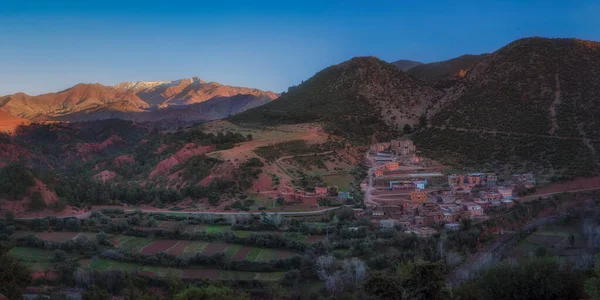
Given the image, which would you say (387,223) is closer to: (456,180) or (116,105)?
(456,180)

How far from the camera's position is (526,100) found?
46.9m

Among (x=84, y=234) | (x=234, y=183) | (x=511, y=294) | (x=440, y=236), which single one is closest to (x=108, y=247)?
(x=84, y=234)

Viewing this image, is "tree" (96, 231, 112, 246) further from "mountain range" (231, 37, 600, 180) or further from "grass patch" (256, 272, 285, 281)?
"mountain range" (231, 37, 600, 180)

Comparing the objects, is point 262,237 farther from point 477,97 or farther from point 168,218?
point 477,97

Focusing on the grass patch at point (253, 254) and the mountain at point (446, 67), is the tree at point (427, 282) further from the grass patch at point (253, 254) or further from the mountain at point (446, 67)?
the mountain at point (446, 67)

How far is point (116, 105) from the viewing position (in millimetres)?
117062

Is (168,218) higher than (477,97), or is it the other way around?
(477,97)

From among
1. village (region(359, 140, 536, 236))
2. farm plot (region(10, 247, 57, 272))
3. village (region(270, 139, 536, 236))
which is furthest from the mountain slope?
village (region(359, 140, 536, 236))

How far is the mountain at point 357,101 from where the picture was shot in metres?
55.0

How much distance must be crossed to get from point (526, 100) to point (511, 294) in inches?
1391

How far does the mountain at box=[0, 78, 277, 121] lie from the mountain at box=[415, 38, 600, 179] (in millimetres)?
72441

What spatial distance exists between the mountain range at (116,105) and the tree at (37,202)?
63.7 metres

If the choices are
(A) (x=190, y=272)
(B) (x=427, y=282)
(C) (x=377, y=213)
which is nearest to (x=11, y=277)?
(A) (x=190, y=272)

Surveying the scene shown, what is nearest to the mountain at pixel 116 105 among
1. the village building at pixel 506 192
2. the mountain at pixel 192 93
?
the mountain at pixel 192 93
